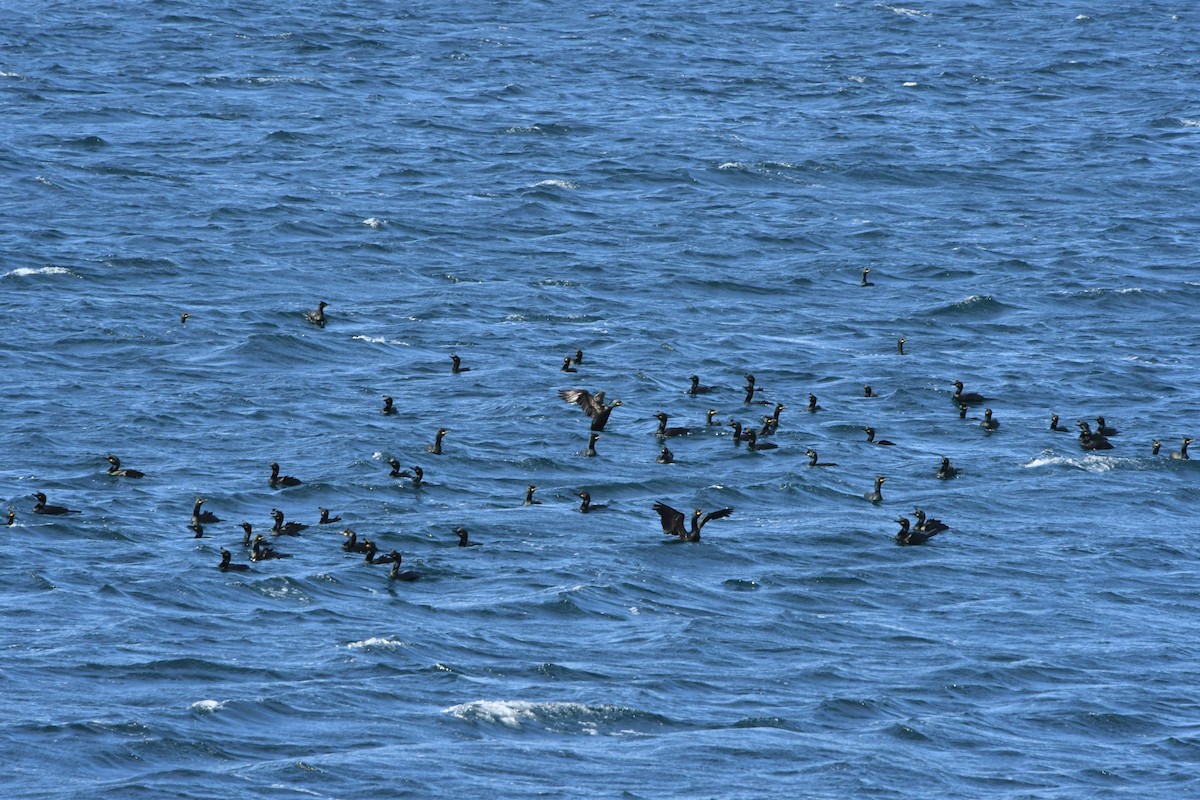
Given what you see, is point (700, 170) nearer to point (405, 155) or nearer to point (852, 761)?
point (405, 155)

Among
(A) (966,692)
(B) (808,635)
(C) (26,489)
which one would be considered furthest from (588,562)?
(C) (26,489)

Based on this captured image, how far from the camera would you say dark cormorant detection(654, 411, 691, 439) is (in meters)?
36.8

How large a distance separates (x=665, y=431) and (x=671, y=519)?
6.28 metres

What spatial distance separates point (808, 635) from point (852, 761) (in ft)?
16.0

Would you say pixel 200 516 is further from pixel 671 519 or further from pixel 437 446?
pixel 671 519

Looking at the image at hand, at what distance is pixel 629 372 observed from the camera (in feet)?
135

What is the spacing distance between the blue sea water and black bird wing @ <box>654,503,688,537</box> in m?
0.38

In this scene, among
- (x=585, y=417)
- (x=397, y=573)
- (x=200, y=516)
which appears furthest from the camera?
(x=585, y=417)

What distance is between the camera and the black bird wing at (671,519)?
3066 centimetres

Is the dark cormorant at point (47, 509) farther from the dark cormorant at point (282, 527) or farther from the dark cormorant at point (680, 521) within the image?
the dark cormorant at point (680, 521)

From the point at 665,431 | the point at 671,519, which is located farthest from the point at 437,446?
the point at 671,519

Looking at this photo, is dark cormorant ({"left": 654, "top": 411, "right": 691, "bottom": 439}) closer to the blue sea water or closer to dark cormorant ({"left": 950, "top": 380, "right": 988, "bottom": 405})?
the blue sea water

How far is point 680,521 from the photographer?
30.7m

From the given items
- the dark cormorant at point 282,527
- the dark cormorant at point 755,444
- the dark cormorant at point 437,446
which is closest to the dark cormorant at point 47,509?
the dark cormorant at point 282,527
